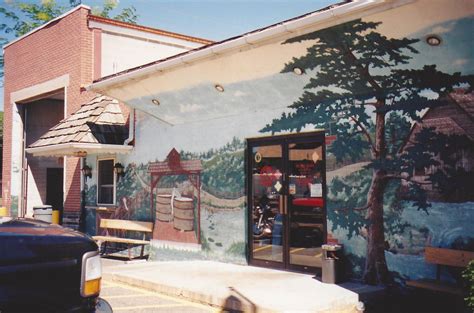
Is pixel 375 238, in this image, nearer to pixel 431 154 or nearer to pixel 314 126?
pixel 431 154

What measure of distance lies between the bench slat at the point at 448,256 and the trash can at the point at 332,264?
1482mm

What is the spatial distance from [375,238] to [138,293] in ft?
13.4

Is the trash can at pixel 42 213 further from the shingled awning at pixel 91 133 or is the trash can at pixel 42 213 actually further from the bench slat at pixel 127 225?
the bench slat at pixel 127 225

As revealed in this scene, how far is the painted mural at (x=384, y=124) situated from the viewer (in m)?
6.64

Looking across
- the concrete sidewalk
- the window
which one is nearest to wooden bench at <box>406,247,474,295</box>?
the concrete sidewalk

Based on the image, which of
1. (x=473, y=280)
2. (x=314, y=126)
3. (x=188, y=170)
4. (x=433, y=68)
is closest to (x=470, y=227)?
(x=473, y=280)

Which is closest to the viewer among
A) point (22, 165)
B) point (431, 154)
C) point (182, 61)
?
point (431, 154)

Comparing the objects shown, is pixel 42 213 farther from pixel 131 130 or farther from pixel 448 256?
pixel 448 256

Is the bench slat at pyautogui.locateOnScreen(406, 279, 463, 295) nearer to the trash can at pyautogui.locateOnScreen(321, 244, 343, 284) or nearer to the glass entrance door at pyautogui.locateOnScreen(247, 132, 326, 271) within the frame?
the trash can at pyautogui.locateOnScreen(321, 244, 343, 284)

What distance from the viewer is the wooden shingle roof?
12.2m

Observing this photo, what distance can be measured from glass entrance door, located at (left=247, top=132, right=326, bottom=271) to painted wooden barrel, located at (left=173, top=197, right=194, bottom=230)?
5.96 feet

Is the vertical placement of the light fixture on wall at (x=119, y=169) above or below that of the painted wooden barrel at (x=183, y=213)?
above

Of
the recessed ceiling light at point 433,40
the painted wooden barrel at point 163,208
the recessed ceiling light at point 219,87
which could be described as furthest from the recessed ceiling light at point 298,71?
the painted wooden barrel at point 163,208

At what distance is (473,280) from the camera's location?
4992 mm
